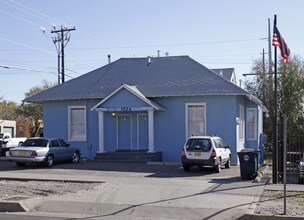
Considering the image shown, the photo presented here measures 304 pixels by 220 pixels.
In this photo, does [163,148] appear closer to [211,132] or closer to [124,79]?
[211,132]

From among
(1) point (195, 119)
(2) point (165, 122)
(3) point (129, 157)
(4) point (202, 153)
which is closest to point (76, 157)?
(3) point (129, 157)

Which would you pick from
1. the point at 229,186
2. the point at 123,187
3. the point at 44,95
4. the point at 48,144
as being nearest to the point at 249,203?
the point at 229,186

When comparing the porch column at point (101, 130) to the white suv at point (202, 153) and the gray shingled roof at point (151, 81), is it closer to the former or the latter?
the gray shingled roof at point (151, 81)

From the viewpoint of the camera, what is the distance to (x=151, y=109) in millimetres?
25609

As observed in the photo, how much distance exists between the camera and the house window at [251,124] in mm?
29438

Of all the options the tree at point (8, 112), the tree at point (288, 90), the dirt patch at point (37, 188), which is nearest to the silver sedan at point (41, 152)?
the dirt patch at point (37, 188)

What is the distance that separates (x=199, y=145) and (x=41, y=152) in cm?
737

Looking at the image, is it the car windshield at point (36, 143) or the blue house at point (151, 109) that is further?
the blue house at point (151, 109)

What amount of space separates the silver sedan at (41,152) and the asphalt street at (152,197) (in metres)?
2.08

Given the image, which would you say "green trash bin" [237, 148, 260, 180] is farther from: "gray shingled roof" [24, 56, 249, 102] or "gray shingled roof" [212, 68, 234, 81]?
"gray shingled roof" [212, 68, 234, 81]

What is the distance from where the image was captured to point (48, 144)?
23.2 m

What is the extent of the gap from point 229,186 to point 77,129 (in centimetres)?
1443

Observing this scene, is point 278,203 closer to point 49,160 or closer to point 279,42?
point 279,42

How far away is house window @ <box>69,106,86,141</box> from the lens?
2817 centimetres
